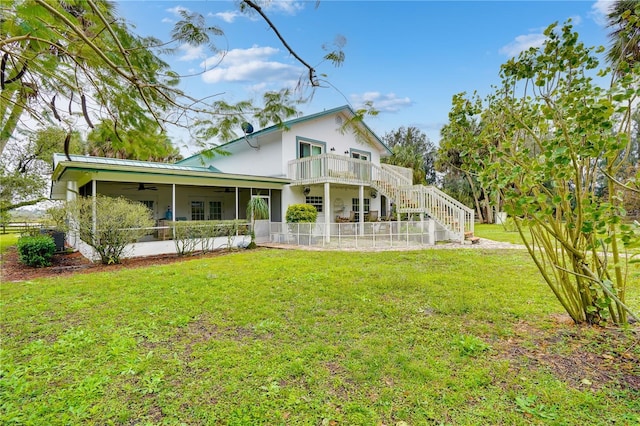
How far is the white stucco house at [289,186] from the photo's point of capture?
11.3 metres

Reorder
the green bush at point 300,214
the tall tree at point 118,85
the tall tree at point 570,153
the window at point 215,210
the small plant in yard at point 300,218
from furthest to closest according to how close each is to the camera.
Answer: the window at point 215,210
the green bush at point 300,214
the small plant in yard at point 300,218
the tall tree at point 118,85
the tall tree at point 570,153

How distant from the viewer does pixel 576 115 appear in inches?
109

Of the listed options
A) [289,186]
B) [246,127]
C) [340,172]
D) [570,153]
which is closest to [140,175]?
[289,186]

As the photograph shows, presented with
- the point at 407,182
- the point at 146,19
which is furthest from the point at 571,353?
the point at 407,182

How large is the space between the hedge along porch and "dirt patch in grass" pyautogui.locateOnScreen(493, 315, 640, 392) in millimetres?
9294

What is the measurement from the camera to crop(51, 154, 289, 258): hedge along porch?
983cm

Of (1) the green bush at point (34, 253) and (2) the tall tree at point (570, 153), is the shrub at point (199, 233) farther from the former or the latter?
Result: (2) the tall tree at point (570, 153)

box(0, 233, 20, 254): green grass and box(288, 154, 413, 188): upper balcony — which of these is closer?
box(288, 154, 413, 188): upper balcony

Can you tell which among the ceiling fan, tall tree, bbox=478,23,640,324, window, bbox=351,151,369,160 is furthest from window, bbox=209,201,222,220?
tall tree, bbox=478,23,640,324

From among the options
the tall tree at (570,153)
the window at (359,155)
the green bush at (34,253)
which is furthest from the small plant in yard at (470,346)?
the window at (359,155)

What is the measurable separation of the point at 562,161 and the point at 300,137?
44.3 ft

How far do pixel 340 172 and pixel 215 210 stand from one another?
7955 mm

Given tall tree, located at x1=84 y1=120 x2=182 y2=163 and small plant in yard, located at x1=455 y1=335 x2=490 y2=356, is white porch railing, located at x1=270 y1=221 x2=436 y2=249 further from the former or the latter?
tall tree, located at x1=84 y1=120 x2=182 y2=163

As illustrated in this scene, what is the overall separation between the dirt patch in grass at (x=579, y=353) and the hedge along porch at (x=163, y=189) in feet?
30.5
